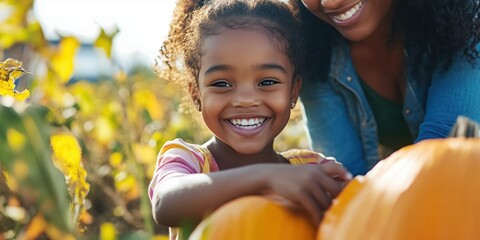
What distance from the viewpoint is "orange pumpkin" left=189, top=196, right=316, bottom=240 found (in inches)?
53.8

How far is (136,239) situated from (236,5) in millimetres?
1313

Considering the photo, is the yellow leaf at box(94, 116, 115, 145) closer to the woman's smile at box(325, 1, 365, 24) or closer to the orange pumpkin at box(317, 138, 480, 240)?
the woman's smile at box(325, 1, 365, 24)

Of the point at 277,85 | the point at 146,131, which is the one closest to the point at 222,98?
the point at 277,85

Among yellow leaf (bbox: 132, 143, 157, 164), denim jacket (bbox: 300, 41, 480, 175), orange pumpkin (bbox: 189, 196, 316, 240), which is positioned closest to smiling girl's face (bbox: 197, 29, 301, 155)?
denim jacket (bbox: 300, 41, 480, 175)

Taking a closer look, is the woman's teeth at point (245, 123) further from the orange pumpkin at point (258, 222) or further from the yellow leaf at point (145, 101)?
the yellow leaf at point (145, 101)

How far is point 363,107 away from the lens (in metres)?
2.66

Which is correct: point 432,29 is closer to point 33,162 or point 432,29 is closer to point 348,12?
point 348,12

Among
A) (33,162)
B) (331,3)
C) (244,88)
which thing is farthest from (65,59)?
(33,162)

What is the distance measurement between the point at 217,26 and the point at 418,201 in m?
0.95

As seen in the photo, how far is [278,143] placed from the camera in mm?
4367

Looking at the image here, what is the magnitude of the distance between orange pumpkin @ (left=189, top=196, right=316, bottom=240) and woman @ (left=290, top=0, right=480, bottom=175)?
0.99 meters

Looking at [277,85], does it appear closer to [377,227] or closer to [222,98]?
[222,98]

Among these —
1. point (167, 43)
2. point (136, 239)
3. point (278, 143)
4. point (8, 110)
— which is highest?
point (8, 110)

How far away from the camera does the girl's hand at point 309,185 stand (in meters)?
1.43
